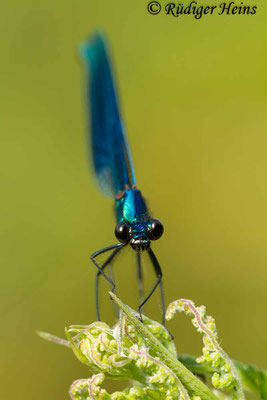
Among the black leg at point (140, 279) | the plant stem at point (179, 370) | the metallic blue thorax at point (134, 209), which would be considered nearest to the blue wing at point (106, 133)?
the metallic blue thorax at point (134, 209)

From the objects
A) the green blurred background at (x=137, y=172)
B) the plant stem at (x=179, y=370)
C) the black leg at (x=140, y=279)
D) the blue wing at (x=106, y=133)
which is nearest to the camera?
the plant stem at (x=179, y=370)

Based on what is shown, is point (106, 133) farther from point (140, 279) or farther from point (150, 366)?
point (150, 366)

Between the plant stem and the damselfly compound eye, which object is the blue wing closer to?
the damselfly compound eye

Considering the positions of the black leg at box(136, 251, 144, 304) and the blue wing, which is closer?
the black leg at box(136, 251, 144, 304)

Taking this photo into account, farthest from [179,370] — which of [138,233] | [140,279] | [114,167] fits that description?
[114,167]

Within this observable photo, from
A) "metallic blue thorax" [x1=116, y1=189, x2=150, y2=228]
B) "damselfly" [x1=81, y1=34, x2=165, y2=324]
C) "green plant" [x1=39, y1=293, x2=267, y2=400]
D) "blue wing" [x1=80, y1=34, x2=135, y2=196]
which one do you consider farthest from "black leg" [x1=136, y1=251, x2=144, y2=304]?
"green plant" [x1=39, y1=293, x2=267, y2=400]

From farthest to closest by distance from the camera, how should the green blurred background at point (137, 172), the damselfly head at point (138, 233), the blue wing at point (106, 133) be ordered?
the green blurred background at point (137, 172) < the blue wing at point (106, 133) < the damselfly head at point (138, 233)

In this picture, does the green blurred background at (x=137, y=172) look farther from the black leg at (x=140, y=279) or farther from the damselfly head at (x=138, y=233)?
the damselfly head at (x=138, y=233)
